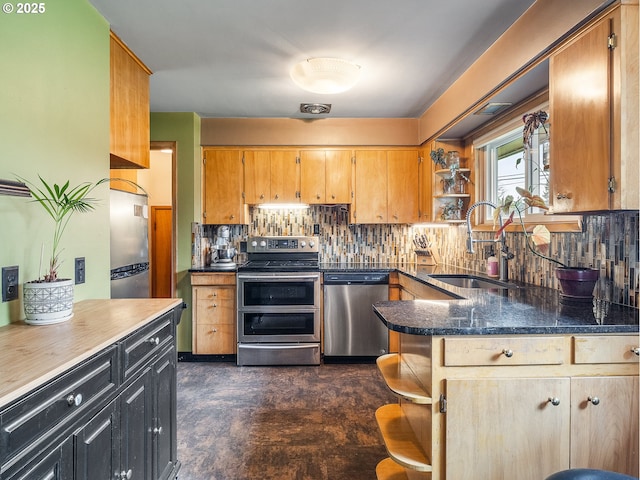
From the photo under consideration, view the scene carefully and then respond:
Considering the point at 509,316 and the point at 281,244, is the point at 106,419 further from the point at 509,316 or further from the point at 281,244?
the point at 281,244

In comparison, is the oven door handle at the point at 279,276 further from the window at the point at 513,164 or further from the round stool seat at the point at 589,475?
the round stool seat at the point at 589,475

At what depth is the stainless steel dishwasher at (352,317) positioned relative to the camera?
3.53 m

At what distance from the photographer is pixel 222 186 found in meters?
3.83

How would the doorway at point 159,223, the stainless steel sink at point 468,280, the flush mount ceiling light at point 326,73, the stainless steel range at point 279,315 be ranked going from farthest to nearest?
the doorway at point 159,223
the stainless steel range at point 279,315
the stainless steel sink at point 468,280
the flush mount ceiling light at point 326,73

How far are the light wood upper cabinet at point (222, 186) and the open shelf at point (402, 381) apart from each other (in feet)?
7.99

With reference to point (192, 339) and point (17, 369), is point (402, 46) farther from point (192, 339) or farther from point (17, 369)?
point (192, 339)

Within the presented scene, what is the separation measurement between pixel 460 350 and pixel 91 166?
197 centimetres

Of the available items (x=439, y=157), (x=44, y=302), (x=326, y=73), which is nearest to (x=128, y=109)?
(x=326, y=73)

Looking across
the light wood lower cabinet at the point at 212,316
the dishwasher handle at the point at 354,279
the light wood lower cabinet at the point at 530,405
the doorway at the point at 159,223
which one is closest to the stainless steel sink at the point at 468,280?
the dishwasher handle at the point at 354,279

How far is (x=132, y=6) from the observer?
1.90m

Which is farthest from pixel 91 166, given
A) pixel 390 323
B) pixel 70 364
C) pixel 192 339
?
pixel 192 339

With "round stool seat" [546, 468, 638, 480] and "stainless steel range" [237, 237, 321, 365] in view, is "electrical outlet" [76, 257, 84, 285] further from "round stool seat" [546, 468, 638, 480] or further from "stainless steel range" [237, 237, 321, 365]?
"round stool seat" [546, 468, 638, 480]

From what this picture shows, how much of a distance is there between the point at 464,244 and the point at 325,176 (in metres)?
1.55

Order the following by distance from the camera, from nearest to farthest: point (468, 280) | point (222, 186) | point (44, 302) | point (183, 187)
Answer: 1. point (44, 302)
2. point (468, 280)
3. point (183, 187)
4. point (222, 186)
